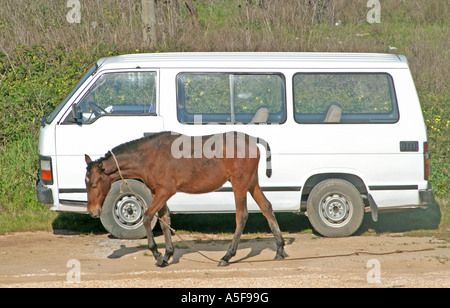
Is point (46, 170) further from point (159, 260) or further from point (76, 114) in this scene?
point (159, 260)

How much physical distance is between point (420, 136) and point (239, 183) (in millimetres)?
2854

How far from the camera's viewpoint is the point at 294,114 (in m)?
9.04

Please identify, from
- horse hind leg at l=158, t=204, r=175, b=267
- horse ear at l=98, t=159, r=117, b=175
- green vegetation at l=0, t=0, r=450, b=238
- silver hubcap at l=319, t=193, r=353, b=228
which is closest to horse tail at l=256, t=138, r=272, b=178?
silver hubcap at l=319, t=193, r=353, b=228

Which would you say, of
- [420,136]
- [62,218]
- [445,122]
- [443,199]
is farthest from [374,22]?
[62,218]

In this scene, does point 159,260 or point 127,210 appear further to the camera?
point 127,210

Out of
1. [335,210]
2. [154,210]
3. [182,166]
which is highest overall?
[182,166]

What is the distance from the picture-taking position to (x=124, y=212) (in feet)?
30.0

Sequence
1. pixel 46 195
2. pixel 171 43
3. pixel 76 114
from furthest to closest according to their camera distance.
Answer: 1. pixel 171 43
2. pixel 46 195
3. pixel 76 114

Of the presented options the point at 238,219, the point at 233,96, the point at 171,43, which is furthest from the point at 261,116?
the point at 171,43

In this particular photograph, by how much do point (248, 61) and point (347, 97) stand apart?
4.75ft

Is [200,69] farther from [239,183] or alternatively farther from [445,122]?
[445,122]

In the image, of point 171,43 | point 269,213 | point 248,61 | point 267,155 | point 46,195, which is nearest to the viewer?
point 269,213

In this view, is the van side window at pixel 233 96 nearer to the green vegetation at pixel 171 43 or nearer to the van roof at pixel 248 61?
the van roof at pixel 248 61

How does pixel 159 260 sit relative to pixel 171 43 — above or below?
below
